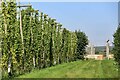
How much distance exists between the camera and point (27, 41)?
127ft

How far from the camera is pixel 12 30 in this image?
105 ft

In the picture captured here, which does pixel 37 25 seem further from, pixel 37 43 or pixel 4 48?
pixel 4 48

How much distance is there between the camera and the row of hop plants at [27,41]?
102 feet

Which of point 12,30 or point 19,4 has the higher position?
point 19,4

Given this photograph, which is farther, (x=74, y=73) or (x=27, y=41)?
(x=27, y=41)

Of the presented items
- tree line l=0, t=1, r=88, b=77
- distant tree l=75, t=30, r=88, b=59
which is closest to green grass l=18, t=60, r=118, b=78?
tree line l=0, t=1, r=88, b=77

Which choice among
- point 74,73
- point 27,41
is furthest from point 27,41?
point 74,73

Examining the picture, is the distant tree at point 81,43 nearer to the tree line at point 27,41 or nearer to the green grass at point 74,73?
the tree line at point 27,41

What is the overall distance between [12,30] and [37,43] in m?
11.3

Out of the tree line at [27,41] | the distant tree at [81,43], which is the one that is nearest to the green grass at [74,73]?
the tree line at [27,41]

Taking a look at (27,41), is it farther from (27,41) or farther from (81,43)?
(81,43)

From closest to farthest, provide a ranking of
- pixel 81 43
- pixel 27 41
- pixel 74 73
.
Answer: pixel 74 73, pixel 27 41, pixel 81 43

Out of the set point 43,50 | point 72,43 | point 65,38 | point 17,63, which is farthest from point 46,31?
point 72,43

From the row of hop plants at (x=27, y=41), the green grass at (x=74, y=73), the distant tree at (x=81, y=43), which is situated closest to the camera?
the green grass at (x=74, y=73)
